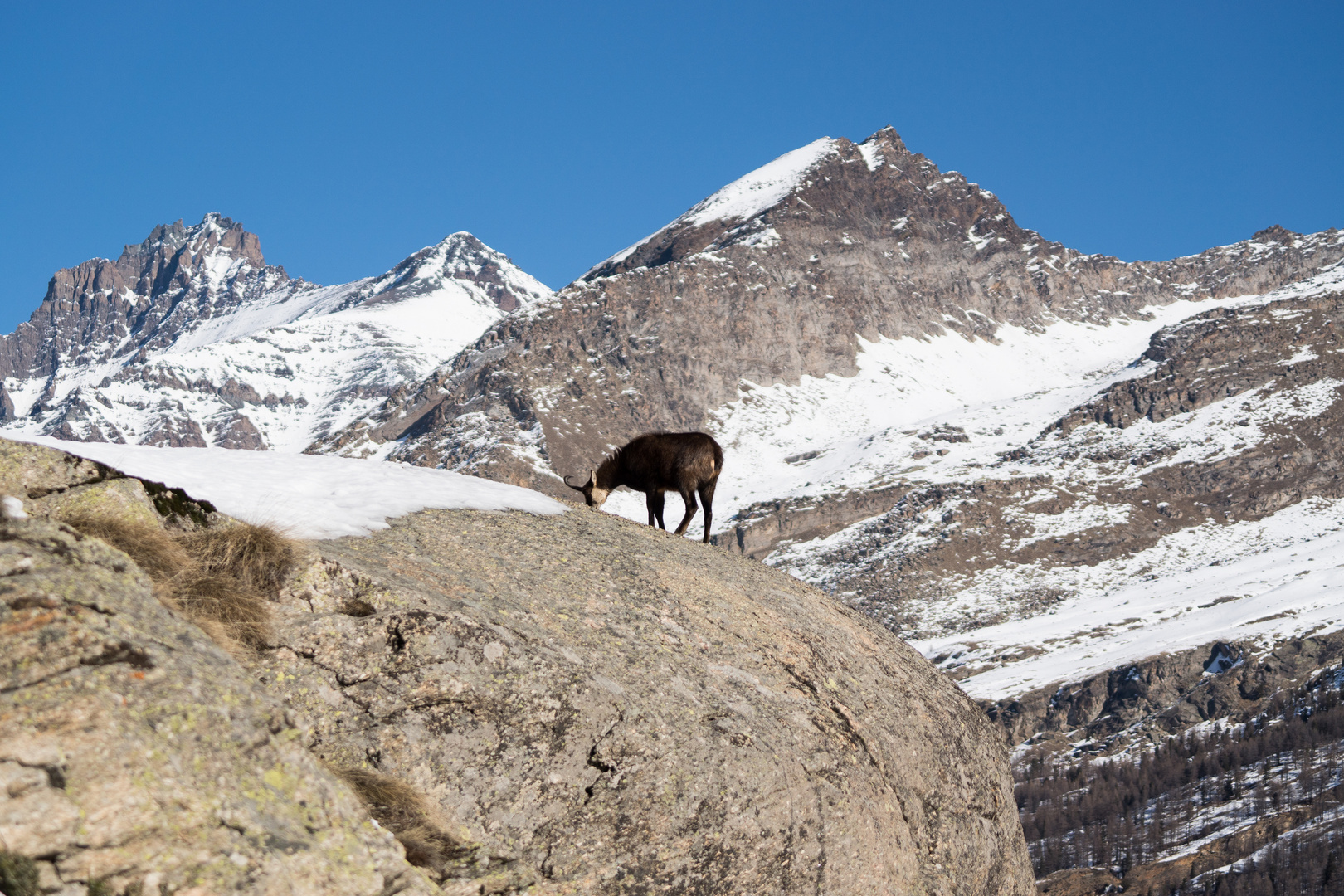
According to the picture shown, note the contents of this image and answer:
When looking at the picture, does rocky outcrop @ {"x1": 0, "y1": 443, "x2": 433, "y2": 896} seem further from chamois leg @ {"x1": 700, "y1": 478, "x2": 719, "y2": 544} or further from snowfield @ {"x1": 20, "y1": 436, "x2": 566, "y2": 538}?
chamois leg @ {"x1": 700, "y1": 478, "x2": 719, "y2": 544}

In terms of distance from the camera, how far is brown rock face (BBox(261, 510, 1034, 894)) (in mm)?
9930

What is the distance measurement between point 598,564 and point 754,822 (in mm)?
4058

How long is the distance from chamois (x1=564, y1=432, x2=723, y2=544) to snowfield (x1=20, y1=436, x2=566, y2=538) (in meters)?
3.39

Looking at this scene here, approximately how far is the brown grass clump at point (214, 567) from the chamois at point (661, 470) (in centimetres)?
935

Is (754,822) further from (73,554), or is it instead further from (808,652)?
(73,554)

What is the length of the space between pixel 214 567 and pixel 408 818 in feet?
8.55

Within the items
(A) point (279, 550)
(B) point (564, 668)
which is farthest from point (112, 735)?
(B) point (564, 668)

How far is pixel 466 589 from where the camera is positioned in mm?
11789

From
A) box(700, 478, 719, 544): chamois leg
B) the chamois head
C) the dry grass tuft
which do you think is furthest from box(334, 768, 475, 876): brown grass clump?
box(700, 478, 719, 544): chamois leg

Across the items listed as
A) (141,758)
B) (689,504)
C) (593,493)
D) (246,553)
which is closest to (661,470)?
(689,504)

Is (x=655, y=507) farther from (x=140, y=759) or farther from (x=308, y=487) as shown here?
(x=140, y=759)

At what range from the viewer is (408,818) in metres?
9.31

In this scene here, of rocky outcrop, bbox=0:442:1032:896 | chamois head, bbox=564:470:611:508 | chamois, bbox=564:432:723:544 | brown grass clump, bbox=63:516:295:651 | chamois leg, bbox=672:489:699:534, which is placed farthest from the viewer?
chamois, bbox=564:432:723:544

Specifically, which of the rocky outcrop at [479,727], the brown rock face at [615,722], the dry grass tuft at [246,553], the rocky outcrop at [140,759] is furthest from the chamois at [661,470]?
the rocky outcrop at [140,759]
